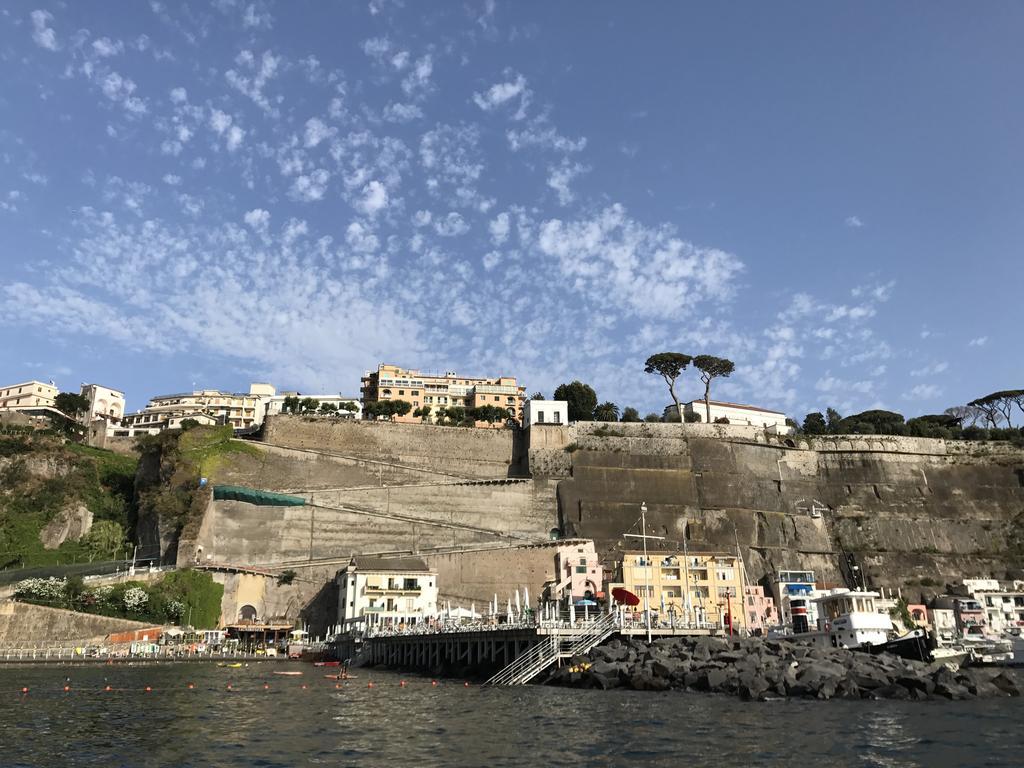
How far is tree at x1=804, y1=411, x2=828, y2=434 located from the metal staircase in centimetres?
7343

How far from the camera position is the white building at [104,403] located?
411 feet

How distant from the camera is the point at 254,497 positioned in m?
68.7

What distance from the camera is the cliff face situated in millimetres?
74250

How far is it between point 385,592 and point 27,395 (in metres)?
93.1

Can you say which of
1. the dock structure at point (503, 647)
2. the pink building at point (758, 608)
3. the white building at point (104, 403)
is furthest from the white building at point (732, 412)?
the white building at point (104, 403)

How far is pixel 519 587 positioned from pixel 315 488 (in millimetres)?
21284

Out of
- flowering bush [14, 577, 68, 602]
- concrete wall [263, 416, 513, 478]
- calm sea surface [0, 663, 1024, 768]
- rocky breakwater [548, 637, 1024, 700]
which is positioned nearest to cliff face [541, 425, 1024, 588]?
concrete wall [263, 416, 513, 478]

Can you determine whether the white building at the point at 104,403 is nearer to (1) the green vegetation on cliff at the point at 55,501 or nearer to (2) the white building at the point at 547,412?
(1) the green vegetation on cliff at the point at 55,501

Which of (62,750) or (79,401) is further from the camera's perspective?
(79,401)

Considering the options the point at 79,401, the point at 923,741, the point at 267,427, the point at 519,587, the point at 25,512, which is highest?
the point at 79,401

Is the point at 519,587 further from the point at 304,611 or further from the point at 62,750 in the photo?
the point at 62,750

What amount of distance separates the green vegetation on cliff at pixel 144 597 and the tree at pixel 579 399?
4777 cm

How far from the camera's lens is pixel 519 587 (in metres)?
66.1

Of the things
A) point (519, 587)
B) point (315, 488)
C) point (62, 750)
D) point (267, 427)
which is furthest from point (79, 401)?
point (62, 750)
